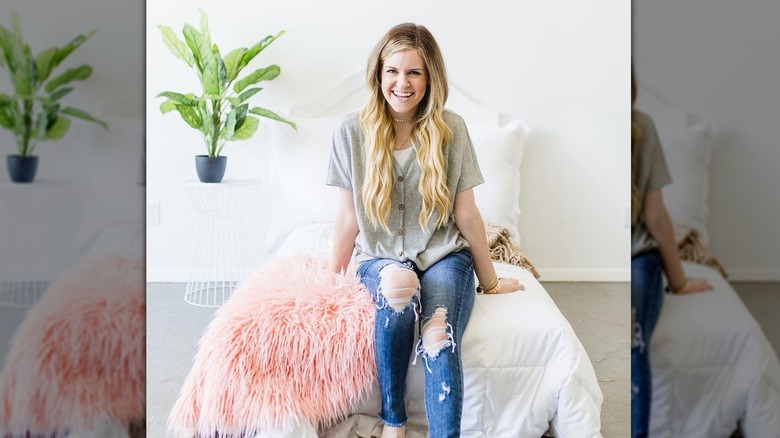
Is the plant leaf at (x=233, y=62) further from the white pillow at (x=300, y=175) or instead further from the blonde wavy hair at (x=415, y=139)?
the blonde wavy hair at (x=415, y=139)

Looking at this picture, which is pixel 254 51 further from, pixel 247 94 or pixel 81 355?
pixel 81 355

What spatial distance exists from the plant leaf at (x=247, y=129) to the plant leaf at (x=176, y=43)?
362mm

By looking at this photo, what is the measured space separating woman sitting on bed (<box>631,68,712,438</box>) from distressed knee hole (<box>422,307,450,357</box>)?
155 cm

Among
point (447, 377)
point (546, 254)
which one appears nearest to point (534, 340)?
point (447, 377)

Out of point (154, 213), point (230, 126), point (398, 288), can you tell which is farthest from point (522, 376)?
point (154, 213)

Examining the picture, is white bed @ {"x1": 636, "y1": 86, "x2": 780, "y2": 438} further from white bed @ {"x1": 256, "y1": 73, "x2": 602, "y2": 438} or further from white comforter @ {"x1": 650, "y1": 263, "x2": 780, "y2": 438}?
white bed @ {"x1": 256, "y1": 73, "x2": 602, "y2": 438}

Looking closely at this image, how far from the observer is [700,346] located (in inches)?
6.6

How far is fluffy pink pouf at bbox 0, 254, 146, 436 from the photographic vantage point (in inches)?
7.1

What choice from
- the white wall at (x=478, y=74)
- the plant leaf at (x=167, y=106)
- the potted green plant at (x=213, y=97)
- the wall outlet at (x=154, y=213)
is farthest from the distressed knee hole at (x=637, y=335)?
the wall outlet at (x=154, y=213)

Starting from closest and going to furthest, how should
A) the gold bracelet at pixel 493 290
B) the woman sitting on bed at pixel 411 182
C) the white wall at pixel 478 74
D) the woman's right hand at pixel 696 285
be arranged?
1. the woman's right hand at pixel 696 285
2. the woman sitting on bed at pixel 411 182
3. the gold bracelet at pixel 493 290
4. the white wall at pixel 478 74

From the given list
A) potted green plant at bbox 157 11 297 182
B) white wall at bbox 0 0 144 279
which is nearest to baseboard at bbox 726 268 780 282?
white wall at bbox 0 0 144 279

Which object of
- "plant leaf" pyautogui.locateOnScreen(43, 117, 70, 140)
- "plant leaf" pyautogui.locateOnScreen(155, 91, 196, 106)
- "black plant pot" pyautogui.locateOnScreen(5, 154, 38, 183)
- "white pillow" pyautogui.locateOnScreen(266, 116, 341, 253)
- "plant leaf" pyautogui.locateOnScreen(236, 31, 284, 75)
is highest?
"plant leaf" pyautogui.locateOnScreen(236, 31, 284, 75)

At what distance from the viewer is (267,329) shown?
5.86 ft

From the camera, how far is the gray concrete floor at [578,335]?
2.11 m
